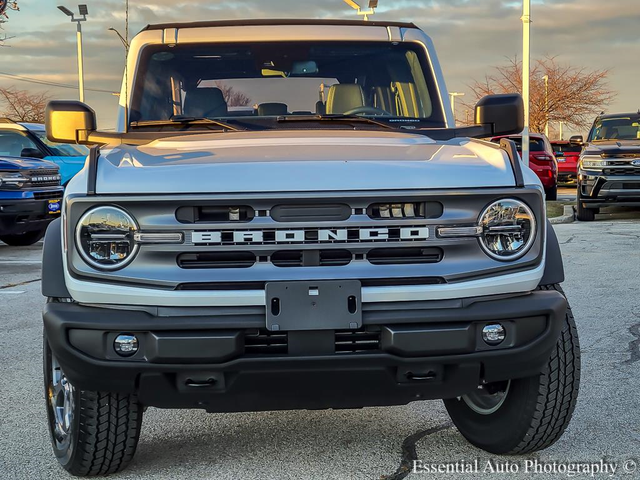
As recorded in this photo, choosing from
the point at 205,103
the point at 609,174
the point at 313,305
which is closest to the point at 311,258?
the point at 313,305

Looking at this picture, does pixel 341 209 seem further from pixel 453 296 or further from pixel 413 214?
pixel 453 296

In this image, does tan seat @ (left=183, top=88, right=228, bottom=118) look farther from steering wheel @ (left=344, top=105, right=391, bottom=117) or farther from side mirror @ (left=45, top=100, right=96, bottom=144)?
steering wheel @ (left=344, top=105, right=391, bottom=117)

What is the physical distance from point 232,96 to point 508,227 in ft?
6.58

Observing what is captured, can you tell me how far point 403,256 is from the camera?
3.15m

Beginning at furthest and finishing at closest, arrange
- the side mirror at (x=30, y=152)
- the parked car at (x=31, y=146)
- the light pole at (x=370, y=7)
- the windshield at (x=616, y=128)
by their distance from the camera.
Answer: the light pole at (x=370, y=7)
the windshield at (x=616, y=128)
the parked car at (x=31, y=146)
the side mirror at (x=30, y=152)

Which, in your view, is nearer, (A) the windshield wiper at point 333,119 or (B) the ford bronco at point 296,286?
(B) the ford bronco at point 296,286

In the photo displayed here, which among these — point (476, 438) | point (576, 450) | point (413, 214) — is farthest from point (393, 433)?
point (413, 214)

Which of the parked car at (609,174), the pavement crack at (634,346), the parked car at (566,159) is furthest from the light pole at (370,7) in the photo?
the pavement crack at (634,346)

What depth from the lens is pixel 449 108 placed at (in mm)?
4660

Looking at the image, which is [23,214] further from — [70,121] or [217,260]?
[217,260]

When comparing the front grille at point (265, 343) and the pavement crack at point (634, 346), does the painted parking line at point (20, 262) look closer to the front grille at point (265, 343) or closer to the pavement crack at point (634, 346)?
the pavement crack at point (634, 346)

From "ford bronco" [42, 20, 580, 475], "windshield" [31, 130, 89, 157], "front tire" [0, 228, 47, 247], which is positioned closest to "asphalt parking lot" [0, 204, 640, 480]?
"ford bronco" [42, 20, 580, 475]

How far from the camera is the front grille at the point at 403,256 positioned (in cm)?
312

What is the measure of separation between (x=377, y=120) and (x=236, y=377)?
1.89 m
